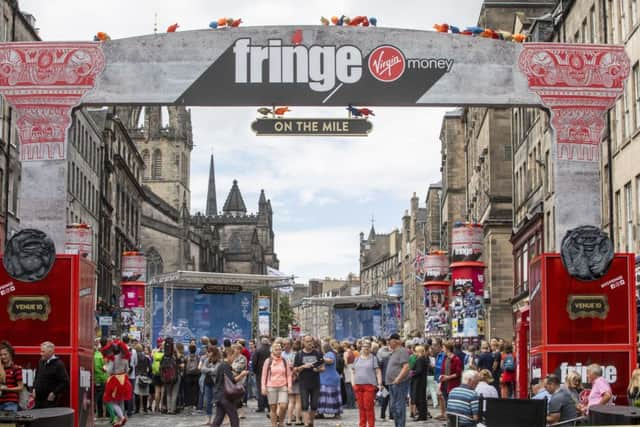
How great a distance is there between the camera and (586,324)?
18500 mm

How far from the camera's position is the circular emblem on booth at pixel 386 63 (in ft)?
62.5

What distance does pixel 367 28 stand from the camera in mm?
19141

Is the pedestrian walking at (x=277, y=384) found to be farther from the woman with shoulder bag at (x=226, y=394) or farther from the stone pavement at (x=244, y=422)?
the stone pavement at (x=244, y=422)

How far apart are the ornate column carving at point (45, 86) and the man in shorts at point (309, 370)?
919 cm

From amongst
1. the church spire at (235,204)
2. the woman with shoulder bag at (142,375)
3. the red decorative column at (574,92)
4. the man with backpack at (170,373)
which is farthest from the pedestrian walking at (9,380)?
the church spire at (235,204)

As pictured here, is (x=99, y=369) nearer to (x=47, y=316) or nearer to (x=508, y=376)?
(x=508, y=376)

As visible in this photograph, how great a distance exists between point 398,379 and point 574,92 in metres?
7.10

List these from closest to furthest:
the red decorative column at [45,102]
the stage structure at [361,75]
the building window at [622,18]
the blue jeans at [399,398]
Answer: the red decorative column at [45,102]
the stage structure at [361,75]
the blue jeans at [399,398]
the building window at [622,18]

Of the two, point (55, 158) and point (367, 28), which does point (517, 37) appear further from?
point (55, 158)

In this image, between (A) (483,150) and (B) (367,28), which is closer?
(B) (367,28)

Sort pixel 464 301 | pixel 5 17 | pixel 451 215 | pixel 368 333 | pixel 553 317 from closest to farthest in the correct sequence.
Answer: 1. pixel 553 317
2. pixel 464 301
3. pixel 5 17
4. pixel 368 333
5. pixel 451 215

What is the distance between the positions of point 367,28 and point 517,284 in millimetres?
37119

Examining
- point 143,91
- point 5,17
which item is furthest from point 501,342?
point 5,17

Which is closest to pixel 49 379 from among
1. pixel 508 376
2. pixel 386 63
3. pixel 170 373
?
pixel 386 63
